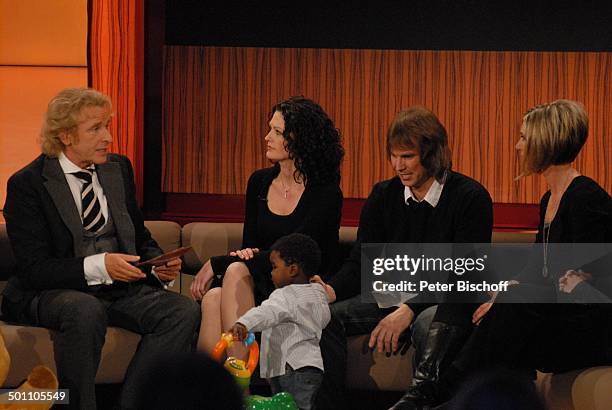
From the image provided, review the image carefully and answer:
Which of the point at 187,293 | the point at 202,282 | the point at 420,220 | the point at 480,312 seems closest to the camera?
the point at 480,312

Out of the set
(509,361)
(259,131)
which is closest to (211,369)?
(509,361)

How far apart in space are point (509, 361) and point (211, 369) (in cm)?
199

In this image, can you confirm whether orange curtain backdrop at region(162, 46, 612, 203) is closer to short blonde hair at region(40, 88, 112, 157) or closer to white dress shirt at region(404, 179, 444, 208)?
short blonde hair at region(40, 88, 112, 157)

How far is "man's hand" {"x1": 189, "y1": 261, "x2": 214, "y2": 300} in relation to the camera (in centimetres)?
348

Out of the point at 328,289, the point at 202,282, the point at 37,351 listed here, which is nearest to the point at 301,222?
the point at 328,289

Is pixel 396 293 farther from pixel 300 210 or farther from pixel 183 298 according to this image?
pixel 183 298

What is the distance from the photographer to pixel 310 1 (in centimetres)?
500

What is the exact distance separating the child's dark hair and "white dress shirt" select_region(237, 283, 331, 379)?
8cm

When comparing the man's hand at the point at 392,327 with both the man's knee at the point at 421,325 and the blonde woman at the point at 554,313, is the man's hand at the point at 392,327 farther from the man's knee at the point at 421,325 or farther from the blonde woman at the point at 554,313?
the blonde woman at the point at 554,313

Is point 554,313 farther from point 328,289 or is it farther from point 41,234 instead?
point 41,234

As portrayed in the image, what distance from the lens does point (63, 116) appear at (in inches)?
129

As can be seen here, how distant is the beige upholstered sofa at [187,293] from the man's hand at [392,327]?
10 cm

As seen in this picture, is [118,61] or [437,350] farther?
[118,61]

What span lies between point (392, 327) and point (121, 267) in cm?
91
